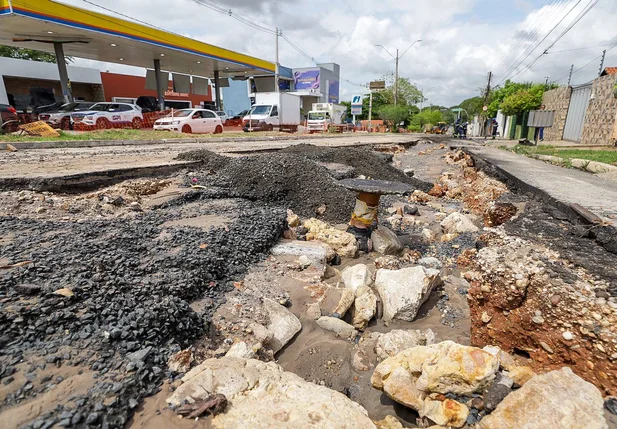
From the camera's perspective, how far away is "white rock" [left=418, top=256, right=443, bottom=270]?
4.23 metres

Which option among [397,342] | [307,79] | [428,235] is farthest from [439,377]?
[307,79]

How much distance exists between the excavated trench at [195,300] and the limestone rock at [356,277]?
11 centimetres

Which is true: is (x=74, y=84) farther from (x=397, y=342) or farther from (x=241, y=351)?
(x=397, y=342)

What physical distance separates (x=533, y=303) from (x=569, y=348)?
0.40 m

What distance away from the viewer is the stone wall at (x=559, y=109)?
65.4 ft

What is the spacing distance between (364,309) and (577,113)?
21293mm

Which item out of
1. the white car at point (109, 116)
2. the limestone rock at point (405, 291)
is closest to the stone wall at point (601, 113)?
the limestone rock at point (405, 291)

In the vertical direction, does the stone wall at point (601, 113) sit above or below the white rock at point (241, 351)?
above

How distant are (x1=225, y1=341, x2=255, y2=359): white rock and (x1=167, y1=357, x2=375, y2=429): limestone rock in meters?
0.23

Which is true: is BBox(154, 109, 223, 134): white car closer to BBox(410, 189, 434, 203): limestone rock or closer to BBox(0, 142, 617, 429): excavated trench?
BBox(0, 142, 617, 429): excavated trench

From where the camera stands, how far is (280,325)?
2744 millimetres

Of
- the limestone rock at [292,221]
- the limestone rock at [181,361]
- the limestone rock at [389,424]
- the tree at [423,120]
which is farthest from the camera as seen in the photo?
the tree at [423,120]

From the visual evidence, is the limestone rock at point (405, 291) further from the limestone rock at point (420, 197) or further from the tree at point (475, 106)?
the tree at point (475, 106)

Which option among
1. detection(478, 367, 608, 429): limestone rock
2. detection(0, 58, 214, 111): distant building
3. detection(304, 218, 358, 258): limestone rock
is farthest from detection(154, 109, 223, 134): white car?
detection(478, 367, 608, 429): limestone rock
